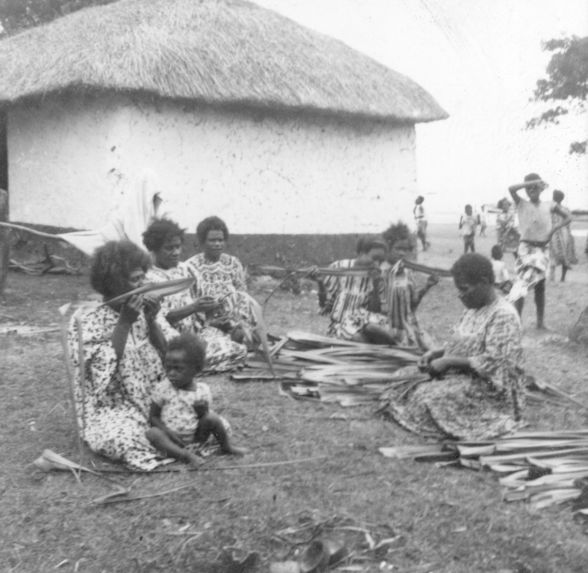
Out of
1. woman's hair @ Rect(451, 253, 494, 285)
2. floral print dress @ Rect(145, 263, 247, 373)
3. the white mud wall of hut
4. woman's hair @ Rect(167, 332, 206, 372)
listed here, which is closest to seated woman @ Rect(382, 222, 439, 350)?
floral print dress @ Rect(145, 263, 247, 373)

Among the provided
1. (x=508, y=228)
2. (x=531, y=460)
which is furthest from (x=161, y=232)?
(x=508, y=228)

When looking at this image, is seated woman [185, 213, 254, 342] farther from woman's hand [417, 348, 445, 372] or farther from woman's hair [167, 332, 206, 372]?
woman's hair [167, 332, 206, 372]

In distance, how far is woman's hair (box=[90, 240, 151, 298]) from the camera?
4488 mm

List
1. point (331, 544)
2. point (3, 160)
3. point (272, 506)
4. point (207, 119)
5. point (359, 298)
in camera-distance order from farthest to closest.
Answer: point (3, 160) < point (207, 119) < point (359, 298) < point (272, 506) < point (331, 544)

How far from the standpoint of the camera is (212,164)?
12.0 m

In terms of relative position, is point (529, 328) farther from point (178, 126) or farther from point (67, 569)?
point (67, 569)

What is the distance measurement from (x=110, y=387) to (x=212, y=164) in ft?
25.3

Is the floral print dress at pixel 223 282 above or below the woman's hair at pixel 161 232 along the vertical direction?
below

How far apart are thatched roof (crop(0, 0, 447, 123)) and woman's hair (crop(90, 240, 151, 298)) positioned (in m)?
6.70

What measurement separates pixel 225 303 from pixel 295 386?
126cm

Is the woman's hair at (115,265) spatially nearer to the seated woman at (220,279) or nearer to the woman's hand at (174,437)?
the woman's hand at (174,437)

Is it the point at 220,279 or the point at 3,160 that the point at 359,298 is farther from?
the point at 3,160

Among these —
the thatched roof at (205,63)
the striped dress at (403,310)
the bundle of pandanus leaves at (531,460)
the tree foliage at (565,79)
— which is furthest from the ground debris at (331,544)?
the tree foliage at (565,79)

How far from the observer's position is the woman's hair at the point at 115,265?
4.49 m
